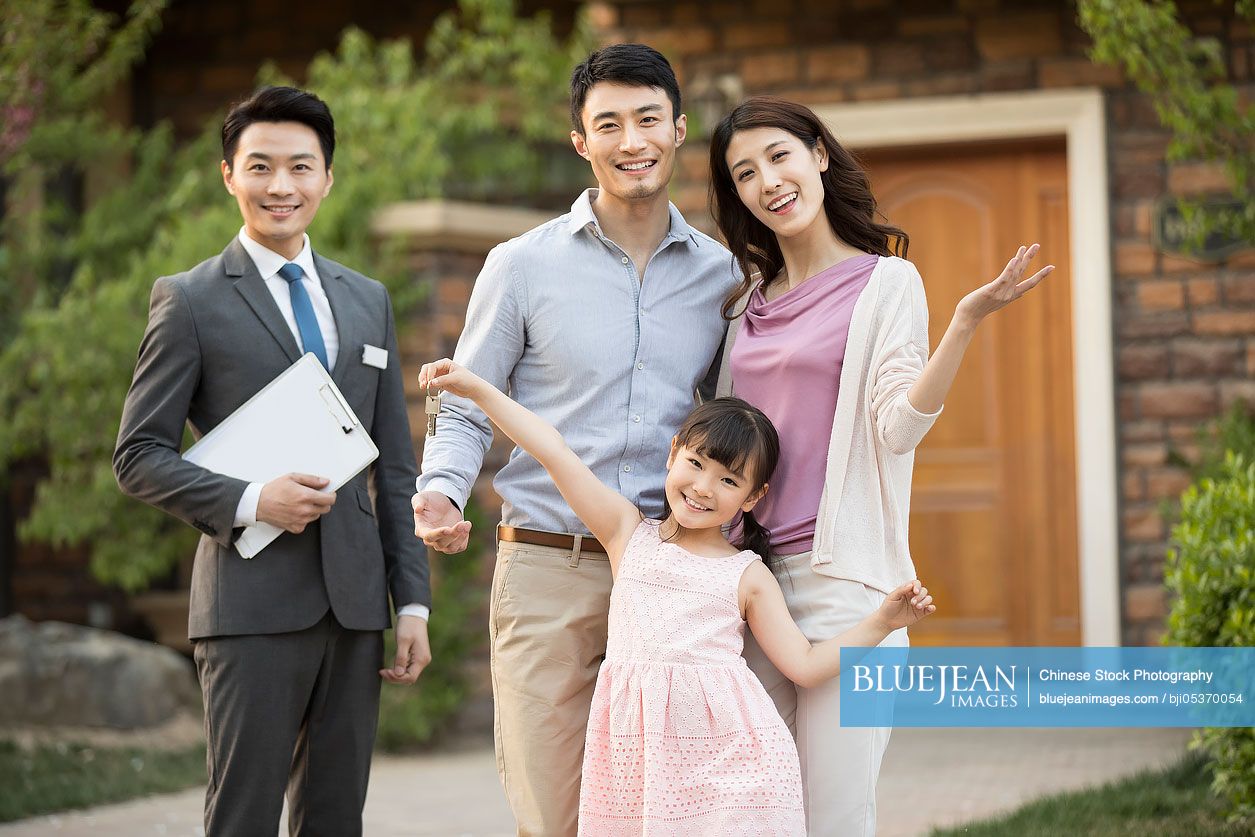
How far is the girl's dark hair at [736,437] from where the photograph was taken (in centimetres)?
288

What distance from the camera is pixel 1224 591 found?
4316 millimetres

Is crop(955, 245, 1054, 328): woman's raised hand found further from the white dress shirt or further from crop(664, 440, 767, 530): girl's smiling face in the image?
the white dress shirt

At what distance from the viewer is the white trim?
6676 mm

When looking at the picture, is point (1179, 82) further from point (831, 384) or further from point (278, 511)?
point (278, 511)

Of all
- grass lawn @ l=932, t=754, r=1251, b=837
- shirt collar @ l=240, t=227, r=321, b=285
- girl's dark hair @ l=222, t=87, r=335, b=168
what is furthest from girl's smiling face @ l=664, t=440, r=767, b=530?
grass lawn @ l=932, t=754, r=1251, b=837

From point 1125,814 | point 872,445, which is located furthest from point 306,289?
point 1125,814

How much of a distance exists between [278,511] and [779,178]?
121 centimetres

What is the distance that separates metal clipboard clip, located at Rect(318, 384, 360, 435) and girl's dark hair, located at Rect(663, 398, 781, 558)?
784 mm

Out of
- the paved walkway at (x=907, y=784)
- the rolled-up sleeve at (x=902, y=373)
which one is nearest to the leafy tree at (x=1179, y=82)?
the paved walkway at (x=907, y=784)

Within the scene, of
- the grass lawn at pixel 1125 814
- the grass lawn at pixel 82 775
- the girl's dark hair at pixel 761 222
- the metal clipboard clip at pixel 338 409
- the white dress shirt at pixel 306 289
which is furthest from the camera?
the grass lawn at pixel 82 775

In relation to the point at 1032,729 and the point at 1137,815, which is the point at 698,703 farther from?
the point at 1032,729

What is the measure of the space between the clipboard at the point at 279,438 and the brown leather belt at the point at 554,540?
0.39 meters

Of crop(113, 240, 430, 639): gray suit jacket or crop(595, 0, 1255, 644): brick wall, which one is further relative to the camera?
crop(595, 0, 1255, 644): brick wall

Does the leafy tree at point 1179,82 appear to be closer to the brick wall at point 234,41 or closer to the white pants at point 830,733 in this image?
the white pants at point 830,733
